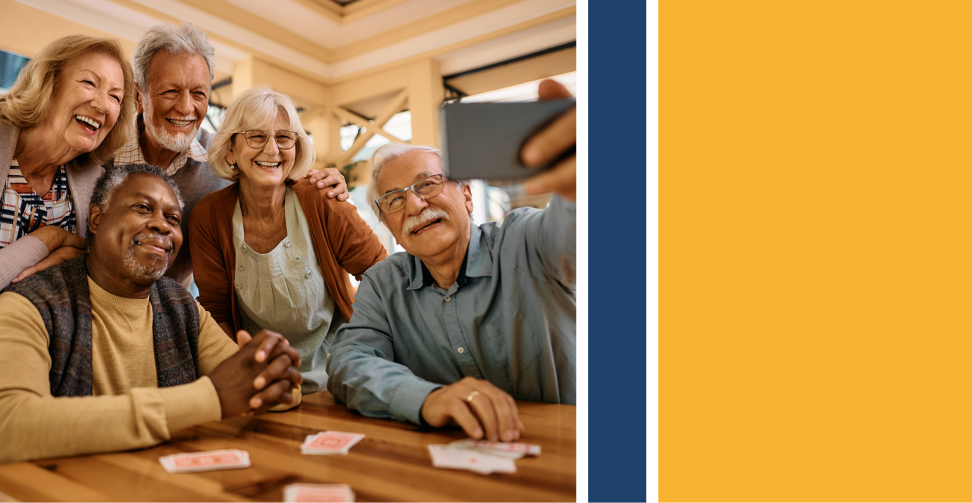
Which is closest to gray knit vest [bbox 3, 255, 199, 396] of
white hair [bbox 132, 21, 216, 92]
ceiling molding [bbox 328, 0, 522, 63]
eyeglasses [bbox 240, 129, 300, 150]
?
eyeglasses [bbox 240, 129, 300, 150]

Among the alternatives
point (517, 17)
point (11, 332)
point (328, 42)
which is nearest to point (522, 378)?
point (517, 17)

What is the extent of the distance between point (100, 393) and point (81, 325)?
20cm

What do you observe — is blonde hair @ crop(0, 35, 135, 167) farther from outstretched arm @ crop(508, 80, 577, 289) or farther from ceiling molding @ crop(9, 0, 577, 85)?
outstretched arm @ crop(508, 80, 577, 289)

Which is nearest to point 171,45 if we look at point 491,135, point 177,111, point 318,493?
point 177,111

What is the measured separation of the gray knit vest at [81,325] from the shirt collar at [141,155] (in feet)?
1.08

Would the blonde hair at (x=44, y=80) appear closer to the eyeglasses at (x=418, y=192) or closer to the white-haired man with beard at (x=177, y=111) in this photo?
the white-haired man with beard at (x=177, y=111)

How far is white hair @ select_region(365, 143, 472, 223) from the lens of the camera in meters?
1.89

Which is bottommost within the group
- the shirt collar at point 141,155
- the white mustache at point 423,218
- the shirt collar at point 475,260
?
the shirt collar at point 475,260

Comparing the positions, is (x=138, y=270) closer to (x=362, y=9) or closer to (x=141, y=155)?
(x=141, y=155)

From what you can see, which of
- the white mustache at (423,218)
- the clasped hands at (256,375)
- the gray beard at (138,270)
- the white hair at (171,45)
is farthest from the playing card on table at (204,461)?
the white hair at (171,45)

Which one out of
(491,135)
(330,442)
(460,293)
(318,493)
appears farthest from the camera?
(460,293)

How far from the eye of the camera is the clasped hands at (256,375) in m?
1.65

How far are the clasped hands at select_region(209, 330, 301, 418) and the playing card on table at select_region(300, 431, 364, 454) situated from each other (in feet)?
0.54

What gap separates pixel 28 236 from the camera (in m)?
1.74
